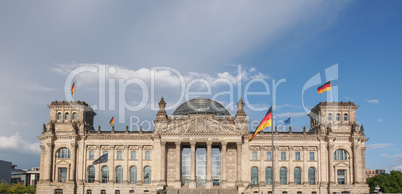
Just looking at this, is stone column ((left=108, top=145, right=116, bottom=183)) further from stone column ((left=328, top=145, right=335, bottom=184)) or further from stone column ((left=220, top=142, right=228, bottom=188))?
stone column ((left=328, top=145, right=335, bottom=184))

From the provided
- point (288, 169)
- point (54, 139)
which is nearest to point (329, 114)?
point (288, 169)

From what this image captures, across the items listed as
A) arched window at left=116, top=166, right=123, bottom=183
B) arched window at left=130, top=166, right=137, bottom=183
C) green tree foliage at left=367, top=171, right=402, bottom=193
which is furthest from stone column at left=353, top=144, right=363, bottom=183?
arched window at left=116, top=166, right=123, bottom=183

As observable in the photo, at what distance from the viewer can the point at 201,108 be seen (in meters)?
98.9

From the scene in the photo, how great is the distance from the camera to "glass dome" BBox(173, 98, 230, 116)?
9831 cm

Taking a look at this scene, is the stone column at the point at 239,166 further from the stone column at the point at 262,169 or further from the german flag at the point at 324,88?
the german flag at the point at 324,88

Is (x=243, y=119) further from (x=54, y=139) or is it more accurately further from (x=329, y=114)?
(x=54, y=139)

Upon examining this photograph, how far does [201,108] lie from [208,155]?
53.4ft

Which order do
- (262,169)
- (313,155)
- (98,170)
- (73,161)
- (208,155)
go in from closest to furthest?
1. (208,155)
2. (73,161)
3. (262,169)
4. (98,170)
5. (313,155)

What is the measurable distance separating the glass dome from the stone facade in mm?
7552

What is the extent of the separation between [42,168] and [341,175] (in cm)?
6646

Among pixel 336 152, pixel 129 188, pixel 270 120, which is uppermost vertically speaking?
pixel 270 120

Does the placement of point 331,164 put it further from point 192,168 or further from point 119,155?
point 119,155

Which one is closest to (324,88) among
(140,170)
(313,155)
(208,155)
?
(313,155)

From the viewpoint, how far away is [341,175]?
88000mm
